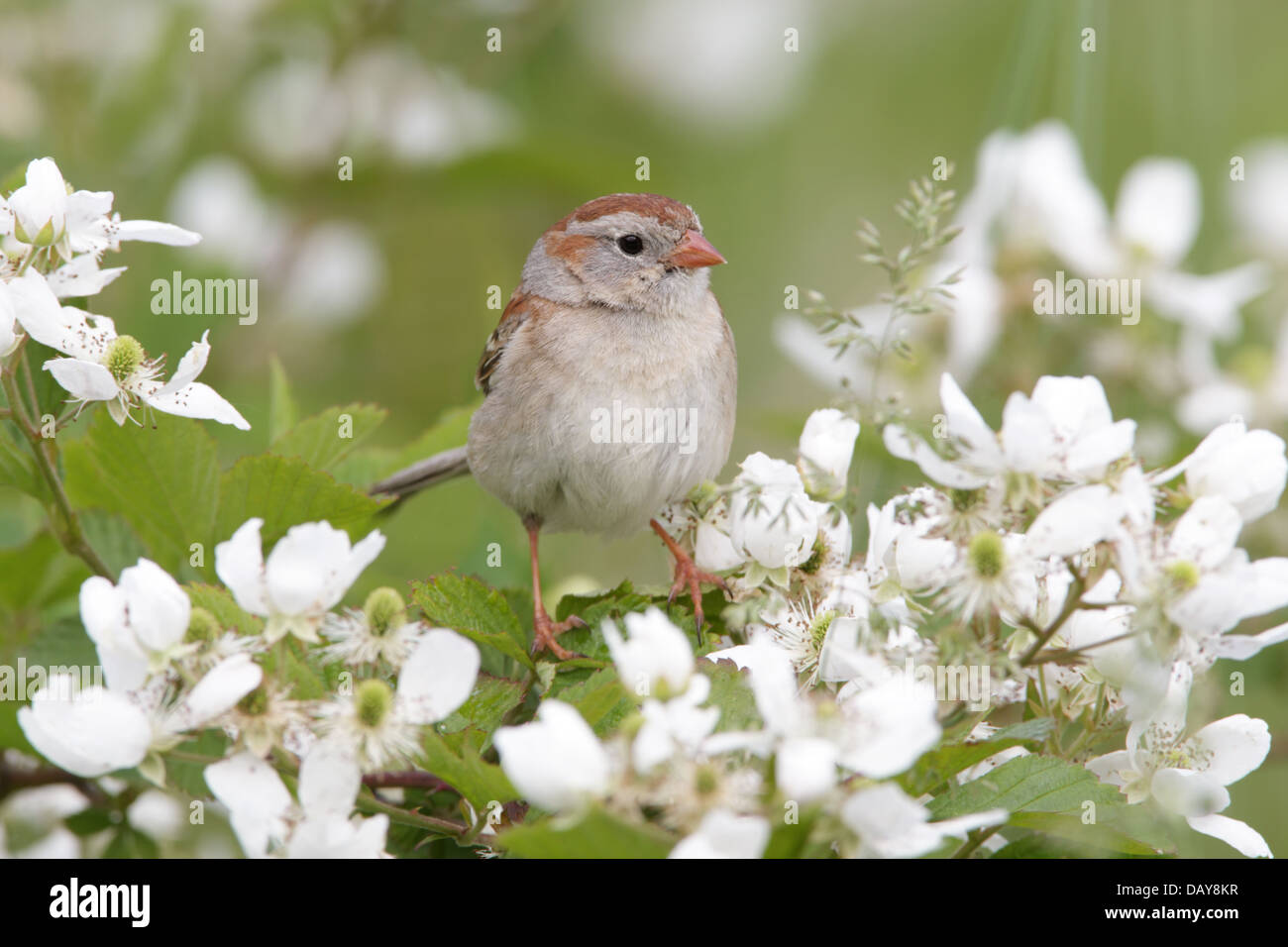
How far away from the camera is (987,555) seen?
1.25 meters

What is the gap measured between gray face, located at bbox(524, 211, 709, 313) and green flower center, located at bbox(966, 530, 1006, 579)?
1.31 meters

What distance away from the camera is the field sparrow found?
7.48 feet

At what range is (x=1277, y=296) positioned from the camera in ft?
10.9

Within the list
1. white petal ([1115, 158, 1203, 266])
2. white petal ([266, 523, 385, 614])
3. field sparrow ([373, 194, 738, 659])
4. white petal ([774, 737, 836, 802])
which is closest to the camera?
white petal ([774, 737, 836, 802])

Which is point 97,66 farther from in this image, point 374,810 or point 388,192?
point 374,810

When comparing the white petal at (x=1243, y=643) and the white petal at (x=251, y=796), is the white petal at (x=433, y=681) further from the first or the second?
the white petal at (x=1243, y=643)

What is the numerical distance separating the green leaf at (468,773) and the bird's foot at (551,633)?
25 centimetres

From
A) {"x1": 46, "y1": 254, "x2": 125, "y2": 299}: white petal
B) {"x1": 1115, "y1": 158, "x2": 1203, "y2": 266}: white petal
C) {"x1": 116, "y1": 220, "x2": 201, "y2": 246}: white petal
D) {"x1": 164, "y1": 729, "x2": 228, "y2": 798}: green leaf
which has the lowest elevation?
{"x1": 164, "y1": 729, "x2": 228, "y2": 798}: green leaf

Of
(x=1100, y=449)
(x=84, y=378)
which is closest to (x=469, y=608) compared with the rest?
(x=84, y=378)

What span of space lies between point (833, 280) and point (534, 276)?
2390mm

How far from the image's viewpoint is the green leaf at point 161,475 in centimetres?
171

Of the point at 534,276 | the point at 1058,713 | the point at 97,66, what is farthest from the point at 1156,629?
the point at 97,66

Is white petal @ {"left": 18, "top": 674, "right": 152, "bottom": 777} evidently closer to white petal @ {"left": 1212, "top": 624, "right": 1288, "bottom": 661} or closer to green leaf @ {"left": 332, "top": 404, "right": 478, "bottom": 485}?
green leaf @ {"left": 332, "top": 404, "right": 478, "bottom": 485}

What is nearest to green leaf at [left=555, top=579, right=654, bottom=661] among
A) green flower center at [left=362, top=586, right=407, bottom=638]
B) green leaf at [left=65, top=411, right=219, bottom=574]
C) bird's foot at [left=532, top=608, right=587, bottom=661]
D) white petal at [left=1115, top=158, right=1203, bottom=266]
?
bird's foot at [left=532, top=608, right=587, bottom=661]
